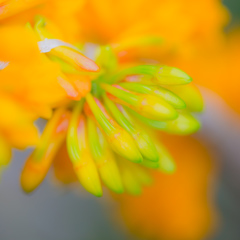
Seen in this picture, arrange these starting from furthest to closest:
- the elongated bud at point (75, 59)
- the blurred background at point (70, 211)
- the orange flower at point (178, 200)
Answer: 1. the blurred background at point (70, 211)
2. the orange flower at point (178, 200)
3. the elongated bud at point (75, 59)

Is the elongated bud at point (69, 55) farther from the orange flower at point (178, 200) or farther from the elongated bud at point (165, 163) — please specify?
the orange flower at point (178, 200)

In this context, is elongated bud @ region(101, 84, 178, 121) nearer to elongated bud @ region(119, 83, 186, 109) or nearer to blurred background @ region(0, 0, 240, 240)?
elongated bud @ region(119, 83, 186, 109)

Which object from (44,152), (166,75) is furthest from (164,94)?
(44,152)

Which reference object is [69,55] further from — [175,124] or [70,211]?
[70,211]

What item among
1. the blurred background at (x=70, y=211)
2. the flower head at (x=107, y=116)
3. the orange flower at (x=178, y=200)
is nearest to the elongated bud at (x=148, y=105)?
the flower head at (x=107, y=116)

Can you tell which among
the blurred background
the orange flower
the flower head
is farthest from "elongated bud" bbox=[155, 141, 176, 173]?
the blurred background

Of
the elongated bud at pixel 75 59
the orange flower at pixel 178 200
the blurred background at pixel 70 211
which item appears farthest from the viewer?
the blurred background at pixel 70 211
